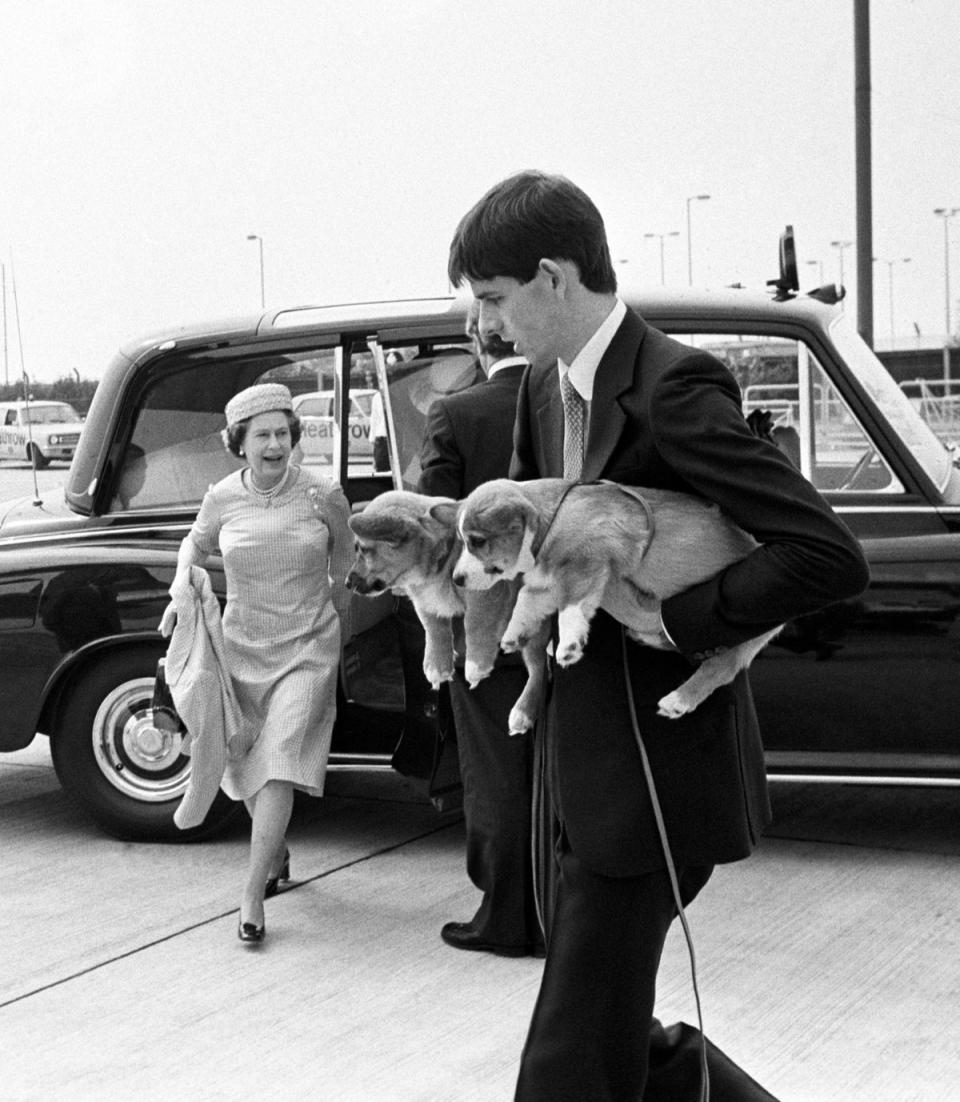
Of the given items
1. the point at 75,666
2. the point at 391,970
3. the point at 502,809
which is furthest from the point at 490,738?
the point at 75,666

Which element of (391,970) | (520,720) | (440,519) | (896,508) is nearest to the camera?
(520,720)

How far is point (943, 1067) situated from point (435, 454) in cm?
216

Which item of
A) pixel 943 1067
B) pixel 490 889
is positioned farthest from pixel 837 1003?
pixel 490 889

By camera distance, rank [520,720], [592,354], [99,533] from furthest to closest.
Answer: [99,533] → [520,720] → [592,354]

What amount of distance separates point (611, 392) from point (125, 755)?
14.0 ft

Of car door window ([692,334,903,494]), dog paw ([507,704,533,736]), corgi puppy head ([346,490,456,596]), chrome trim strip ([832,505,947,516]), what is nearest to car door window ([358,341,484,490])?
car door window ([692,334,903,494])

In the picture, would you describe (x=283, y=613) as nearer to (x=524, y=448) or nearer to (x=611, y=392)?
(x=524, y=448)

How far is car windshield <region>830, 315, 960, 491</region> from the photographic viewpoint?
5862 millimetres

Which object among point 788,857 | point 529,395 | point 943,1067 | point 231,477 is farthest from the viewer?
point 788,857

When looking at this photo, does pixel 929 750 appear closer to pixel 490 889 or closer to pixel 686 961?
pixel 686 961

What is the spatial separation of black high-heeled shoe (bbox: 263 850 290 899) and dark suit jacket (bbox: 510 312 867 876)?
3.07 metres

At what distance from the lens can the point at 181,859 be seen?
608 cm

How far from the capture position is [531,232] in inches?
95.9

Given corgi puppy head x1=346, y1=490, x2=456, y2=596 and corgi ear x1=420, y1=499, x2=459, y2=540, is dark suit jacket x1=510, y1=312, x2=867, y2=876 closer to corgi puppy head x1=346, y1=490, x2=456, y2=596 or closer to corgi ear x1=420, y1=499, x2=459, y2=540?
corgi ear x1=420, y1=499, x2=459, y2=540
